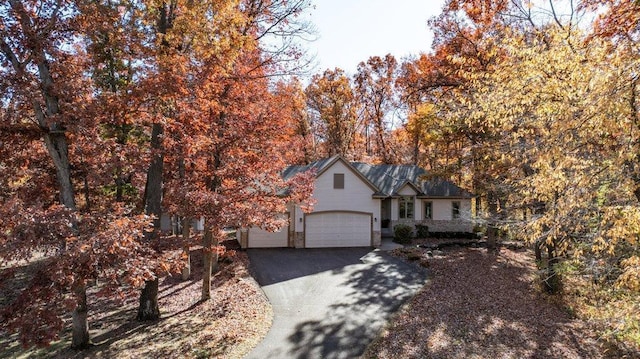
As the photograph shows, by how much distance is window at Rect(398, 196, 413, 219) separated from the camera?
25.5m

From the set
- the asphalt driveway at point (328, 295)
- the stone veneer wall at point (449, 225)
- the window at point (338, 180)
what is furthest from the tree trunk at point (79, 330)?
the stone veneer wall at point (449, 225)

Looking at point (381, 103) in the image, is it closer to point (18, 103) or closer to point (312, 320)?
point (312, 320)

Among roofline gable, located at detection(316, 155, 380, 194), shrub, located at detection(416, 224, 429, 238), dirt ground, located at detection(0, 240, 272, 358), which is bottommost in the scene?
dirt ground, located at detection(0, 240, 272, 358)

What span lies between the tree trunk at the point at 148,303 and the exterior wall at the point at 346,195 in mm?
10621

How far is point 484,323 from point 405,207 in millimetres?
15014

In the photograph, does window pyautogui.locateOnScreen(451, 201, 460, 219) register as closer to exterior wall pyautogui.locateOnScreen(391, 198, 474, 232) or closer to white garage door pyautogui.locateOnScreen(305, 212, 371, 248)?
exterior wall pyautogui.locateOnScreen(391, 198, 474, 232)

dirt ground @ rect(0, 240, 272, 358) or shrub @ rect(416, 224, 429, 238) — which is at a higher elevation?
shrub @ rect(416, 224, 429, 238)

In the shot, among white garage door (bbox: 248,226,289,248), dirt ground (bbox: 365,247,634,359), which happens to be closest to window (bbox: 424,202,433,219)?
dirt ground (bbox: 365,247,634,359)

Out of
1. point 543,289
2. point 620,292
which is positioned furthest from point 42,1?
point 543,289

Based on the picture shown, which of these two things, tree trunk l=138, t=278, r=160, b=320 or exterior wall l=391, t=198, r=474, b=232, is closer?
tree trunk l=138, t=278, r=160, b=320

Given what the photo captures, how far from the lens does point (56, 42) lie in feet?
26.1

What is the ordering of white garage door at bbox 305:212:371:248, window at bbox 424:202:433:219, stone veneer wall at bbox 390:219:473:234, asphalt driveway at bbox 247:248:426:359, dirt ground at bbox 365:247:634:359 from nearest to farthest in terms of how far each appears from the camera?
dirt ground at bbox 365:247:634:359 < asphalt driveway at bbox 247:248:426:359 < white garage door at bbox 305:212:371:248 < stone veneer wall at bbox 390:219:473:234 < window at bbox 424:202:433:219

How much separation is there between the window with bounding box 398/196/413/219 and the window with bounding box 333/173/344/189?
5775 mm

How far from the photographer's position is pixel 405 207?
1008 inches
